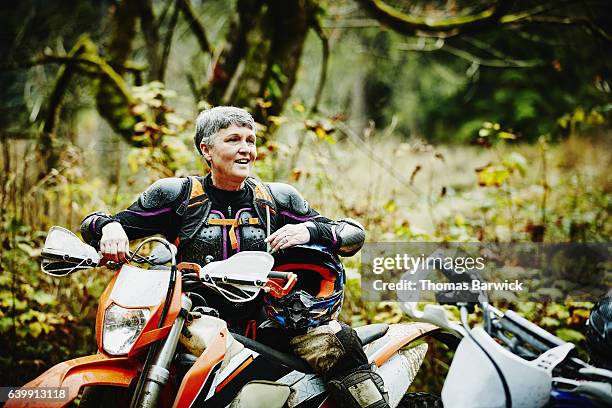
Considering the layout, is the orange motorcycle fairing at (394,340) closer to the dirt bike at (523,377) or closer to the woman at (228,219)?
the woman at (228,219)

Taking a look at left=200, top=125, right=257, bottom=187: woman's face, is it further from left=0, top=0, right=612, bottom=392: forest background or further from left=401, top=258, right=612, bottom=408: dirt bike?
left=0, top=0, right=612, bottom=392: forest background

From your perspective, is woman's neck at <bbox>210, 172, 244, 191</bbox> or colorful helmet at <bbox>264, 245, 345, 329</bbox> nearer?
colorful helmet at <bbox>264, 245, 345, 329</bbox>

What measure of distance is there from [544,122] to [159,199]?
1191cm

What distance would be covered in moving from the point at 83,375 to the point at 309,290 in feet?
3.62

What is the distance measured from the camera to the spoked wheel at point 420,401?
9.29 ft

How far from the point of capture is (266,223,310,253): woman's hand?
2.47 meters

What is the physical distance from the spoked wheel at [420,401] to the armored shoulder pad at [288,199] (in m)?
1.03

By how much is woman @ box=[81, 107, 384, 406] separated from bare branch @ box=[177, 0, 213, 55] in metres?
4.53

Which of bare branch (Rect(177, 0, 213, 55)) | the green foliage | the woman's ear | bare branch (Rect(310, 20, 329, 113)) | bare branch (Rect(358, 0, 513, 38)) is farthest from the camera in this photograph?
bare branch (Rect(177, 0, 213, 55))

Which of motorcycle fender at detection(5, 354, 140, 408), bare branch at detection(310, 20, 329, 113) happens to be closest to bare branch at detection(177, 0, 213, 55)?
bare branch at detection(310, 20, 329, 113)

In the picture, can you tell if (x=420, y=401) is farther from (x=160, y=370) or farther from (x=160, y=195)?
(x=160, y=195)

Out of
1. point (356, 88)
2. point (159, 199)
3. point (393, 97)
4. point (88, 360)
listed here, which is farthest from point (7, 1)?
point (88, 360)

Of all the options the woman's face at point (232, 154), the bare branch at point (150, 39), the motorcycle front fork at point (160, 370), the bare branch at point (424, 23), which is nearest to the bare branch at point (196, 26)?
the bare branch at point (150, 39)

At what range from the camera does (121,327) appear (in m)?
2.12
